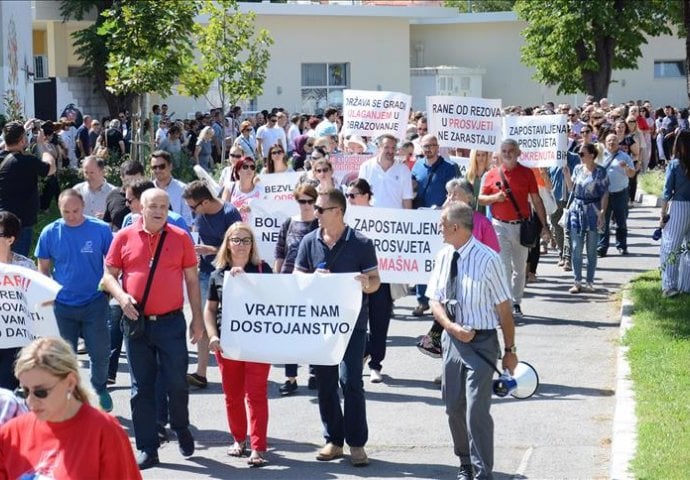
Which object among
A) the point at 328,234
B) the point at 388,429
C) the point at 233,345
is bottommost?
the point at 388,429

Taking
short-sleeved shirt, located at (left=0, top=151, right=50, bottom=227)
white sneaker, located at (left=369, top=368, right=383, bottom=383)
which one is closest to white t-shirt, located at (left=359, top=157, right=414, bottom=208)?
white sneaker, located at (left=369, top=368, right=383, bottom=383)

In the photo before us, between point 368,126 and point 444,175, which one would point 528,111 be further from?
point 444,175

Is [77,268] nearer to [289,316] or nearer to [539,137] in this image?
[289,316]

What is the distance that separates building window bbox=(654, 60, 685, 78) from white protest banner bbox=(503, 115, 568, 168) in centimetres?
3808

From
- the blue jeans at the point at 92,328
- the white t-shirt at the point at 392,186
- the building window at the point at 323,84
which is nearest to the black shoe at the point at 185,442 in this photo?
the blue jeans at the point at 92,328

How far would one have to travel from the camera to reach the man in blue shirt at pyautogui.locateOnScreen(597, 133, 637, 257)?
19.6 m

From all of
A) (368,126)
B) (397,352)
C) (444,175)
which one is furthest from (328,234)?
(368,126)

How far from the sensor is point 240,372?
9.37 metres

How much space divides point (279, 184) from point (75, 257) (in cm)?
474

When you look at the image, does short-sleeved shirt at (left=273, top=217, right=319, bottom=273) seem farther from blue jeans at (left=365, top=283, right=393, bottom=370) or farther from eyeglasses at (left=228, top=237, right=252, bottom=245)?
eyeglasses at (left=228, top=237, right=252, bottom=245)

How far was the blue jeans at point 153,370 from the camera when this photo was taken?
9.02 m

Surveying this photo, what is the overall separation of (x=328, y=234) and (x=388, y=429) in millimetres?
1805

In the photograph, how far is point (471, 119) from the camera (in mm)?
16047

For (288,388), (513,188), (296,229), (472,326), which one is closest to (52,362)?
(472,326)
